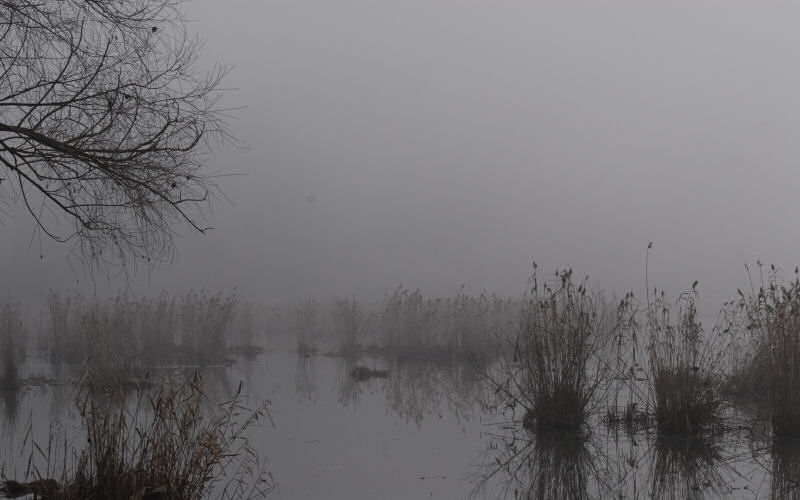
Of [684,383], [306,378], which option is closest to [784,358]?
[684,383]

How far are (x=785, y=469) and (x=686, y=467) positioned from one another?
2.38 feet

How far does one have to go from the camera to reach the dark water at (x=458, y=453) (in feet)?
15.6

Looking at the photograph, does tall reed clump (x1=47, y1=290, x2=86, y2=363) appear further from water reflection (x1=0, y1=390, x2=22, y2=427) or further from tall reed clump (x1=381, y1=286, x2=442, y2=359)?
tall reed clump (x1=381, y1=286, x2=442, y2=359)

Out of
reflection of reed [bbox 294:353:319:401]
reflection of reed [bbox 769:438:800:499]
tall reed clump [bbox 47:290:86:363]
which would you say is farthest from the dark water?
tall reed clump [bbox 47:290:86:363]

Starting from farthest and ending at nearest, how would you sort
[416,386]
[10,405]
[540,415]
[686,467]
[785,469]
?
[416,386] → [10,405] → [540,415] → [686,467] → [785,469]

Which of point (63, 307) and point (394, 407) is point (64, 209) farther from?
point (63, 307)

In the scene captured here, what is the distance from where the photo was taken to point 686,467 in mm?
5270

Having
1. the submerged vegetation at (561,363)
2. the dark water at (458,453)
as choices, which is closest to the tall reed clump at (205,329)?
the dark water at (458,453)

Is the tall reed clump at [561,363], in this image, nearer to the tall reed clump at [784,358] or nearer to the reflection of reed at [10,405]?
the tall reed clump at [784,358]

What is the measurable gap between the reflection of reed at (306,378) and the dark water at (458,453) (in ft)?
0.56

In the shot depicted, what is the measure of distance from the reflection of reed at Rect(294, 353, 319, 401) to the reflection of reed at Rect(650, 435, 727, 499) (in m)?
5.20

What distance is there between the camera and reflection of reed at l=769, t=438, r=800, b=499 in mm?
4484

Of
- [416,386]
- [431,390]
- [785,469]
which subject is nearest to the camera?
[785,469]

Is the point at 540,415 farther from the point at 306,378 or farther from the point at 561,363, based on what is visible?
the point at 306,378
